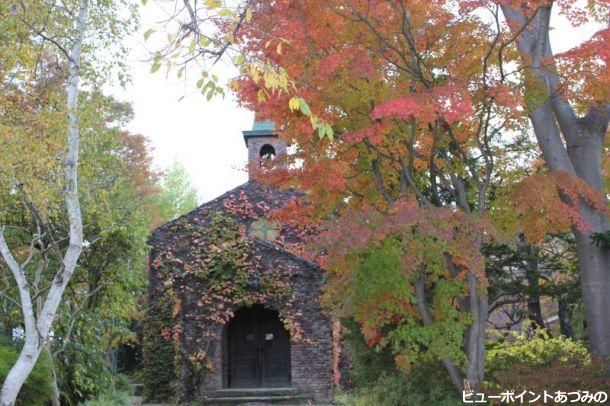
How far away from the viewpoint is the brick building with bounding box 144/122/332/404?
16422 mm

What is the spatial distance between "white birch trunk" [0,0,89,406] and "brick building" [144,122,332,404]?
570 cm

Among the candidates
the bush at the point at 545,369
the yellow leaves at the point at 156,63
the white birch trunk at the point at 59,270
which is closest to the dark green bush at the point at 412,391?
the bush at the point at 545,369

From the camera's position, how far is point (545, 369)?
9.23 meters

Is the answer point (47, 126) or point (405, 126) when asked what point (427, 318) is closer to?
point (405, 126)

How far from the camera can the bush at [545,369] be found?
8328 millimetres

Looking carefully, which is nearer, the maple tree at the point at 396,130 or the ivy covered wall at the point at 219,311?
the maple tree at the point at 396,130

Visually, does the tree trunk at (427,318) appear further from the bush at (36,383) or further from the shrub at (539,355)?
the bush at (36,383)

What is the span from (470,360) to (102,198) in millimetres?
6448

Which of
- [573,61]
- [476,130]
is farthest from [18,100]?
[573,61]

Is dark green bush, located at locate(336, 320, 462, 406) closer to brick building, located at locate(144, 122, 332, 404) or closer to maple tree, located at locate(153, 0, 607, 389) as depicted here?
maple tree, located at locate(153, 0, 607, 389)

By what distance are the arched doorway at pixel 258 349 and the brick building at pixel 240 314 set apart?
0.09 ft

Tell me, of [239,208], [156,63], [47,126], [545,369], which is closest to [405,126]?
[545,369]

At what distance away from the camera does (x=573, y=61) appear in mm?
9656

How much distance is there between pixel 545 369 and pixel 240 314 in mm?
10951
